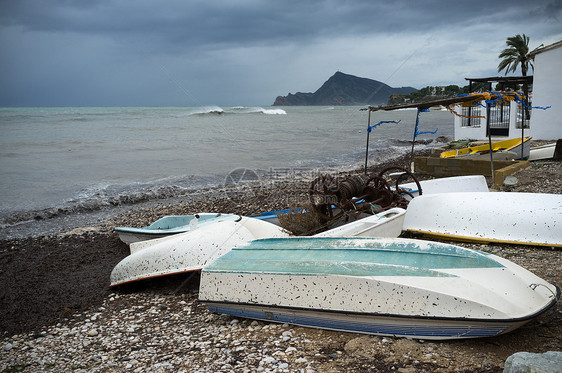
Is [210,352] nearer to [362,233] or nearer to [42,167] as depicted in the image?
[362,233]

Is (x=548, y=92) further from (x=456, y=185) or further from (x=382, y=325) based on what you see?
(x=382, y=325)

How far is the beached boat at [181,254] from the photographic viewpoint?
580 centimetres

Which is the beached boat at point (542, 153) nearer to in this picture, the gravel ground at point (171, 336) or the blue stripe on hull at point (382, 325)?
the gravel ground at point (171, 336)

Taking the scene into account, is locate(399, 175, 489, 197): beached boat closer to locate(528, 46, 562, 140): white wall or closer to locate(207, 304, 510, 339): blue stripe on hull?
locate(207, 304, 510, 339): blue stripe on hull

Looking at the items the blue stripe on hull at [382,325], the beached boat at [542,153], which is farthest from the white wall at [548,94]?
the blue stripe on hull at [382,325]

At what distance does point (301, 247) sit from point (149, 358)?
1877 millimetres

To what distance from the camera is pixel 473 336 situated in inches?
137

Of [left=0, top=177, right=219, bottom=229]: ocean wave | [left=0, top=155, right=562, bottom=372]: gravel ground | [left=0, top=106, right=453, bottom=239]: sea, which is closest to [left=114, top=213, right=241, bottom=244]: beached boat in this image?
[left=0, top=155, right=562, bottom=372]: gravel ground

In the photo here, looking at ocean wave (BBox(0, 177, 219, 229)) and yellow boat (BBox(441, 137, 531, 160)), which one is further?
yellow boat (BBox(441, 137, 531, 160))

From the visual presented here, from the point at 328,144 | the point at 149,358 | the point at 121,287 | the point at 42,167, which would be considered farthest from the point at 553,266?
the point at 328,144

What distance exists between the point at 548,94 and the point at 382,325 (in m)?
20.4

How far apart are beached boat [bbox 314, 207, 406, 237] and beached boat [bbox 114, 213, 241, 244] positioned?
71.7 inches

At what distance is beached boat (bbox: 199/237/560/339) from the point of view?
11.4 ft

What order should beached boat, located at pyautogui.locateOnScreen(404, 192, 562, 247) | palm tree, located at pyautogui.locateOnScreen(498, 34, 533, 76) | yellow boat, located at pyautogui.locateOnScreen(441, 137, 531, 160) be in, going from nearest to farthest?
beached boat, located at pyautogui.locateOnScreen(404, 192, 562, 247) < yellow boat, located at pyautogui.locateOnScreen(441, 137, 531, 160) < palm tree, located at pyautogui.locateOnScreen(498, 34, 533, 76)
